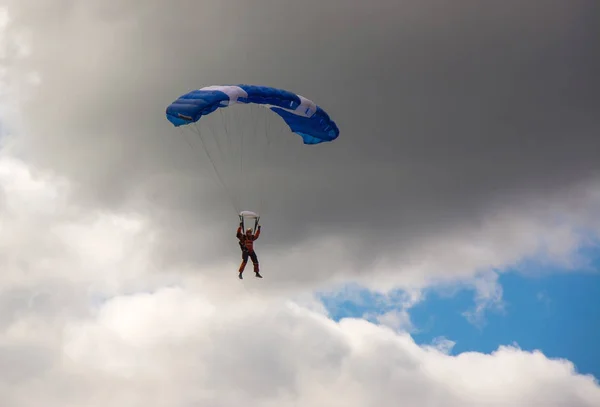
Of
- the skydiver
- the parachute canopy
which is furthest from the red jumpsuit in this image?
the parachute canopy

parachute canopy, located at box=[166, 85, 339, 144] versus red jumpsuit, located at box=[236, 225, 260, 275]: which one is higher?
parachute canopy, located at box=[166, 85, 339, 144]

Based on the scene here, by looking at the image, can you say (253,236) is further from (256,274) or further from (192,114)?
(192,114)

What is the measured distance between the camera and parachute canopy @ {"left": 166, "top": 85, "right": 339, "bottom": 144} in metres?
74.9

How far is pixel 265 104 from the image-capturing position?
77.7 m

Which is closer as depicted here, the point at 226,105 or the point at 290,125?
the point at 226,105

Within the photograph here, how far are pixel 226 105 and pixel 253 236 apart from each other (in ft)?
26.1

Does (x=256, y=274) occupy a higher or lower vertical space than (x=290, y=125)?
lower

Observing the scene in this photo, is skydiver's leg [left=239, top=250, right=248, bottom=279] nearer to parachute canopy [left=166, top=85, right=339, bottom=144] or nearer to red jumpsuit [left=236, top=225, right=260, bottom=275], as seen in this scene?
red jumpsuit [left=236, top=225, right=260, bottom=275]

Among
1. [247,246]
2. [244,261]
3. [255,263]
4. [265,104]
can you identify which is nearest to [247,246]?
[247,246]

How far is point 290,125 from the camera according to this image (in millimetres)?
82062

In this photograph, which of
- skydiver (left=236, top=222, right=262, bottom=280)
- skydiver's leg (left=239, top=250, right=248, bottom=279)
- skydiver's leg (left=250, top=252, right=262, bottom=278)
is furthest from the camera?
skydiver's leg (left=239, top=250, right=248, bottom=279)

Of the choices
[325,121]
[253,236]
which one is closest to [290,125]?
[325,121]

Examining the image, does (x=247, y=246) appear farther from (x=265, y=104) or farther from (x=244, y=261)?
(x=265, y=104)

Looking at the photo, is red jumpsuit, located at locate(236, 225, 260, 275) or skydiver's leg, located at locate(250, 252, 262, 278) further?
skydiver's leg, located at locate(250, 252, 262, 278)
